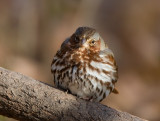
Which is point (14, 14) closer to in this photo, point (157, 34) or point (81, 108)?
point (157, 34)

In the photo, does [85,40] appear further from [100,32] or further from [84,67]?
[100,32]

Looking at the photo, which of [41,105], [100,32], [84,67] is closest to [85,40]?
[84,67]

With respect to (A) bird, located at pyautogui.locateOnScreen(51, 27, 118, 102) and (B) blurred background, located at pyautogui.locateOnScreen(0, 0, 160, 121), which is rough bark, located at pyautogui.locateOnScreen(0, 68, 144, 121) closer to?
(A) bird, located at pyautogui.locateOnScreen(51, 27, 118, 102)

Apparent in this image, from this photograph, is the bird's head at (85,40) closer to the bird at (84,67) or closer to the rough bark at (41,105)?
the bird at (84,67)

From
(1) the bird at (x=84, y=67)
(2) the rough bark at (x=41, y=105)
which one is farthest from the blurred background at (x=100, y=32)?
(2) the rough bark at (x=41, y=105)

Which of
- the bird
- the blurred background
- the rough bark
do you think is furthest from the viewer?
the blurred background

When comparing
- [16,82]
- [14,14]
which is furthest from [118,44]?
[16,82]

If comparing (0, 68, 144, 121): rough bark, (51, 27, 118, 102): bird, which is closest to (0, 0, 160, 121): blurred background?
(51, 27, 118, 102): bird
